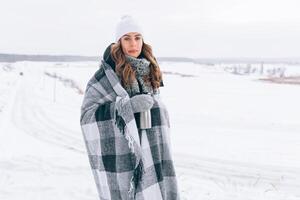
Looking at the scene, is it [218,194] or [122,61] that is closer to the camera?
[122,61]

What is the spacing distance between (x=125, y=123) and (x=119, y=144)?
0.19 m

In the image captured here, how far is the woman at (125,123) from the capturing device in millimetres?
2361

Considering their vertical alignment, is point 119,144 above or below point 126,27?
below

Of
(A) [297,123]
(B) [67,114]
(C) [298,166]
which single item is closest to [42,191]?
(C) [298,166]

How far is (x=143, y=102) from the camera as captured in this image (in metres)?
2.25

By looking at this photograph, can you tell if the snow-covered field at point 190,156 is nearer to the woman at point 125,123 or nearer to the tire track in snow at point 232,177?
the tire track in snow at point 232,177

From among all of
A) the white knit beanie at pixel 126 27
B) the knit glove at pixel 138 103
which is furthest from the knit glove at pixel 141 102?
the white knit beanie at pixel 126 27

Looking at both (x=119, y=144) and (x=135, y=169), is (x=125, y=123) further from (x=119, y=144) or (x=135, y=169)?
(x=135, y=169)

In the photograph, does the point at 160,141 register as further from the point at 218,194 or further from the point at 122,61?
the point at 218,194

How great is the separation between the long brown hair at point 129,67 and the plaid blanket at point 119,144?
0.06 m

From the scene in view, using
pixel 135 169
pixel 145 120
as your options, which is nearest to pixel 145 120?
pixel 145 120

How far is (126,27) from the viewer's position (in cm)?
241

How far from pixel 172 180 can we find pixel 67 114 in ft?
41.4

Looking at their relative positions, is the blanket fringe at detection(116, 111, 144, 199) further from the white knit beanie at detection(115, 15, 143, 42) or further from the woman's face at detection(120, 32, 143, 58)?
the white knit beanie at detection(115, 15, 143, 42)
